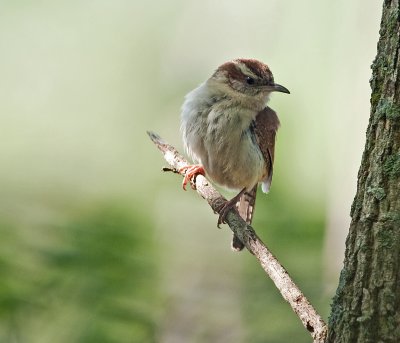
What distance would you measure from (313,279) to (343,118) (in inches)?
42.2

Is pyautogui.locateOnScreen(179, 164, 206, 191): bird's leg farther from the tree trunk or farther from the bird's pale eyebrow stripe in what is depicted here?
the tree trunk

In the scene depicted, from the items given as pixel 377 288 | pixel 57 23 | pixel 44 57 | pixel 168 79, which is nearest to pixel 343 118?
pixel 168 79

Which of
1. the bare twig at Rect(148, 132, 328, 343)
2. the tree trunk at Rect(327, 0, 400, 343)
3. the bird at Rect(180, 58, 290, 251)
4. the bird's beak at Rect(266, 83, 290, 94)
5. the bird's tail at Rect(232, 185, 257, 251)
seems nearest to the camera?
the tree trunk at Rect(327, 0, 400, 343)

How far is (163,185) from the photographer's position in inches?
228

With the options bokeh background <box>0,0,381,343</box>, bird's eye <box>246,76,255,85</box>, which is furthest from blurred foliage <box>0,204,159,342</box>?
bird's eye <box>246,76,255,85</box>

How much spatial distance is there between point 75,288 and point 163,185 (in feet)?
6.47

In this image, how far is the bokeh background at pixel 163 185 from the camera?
3965 mm

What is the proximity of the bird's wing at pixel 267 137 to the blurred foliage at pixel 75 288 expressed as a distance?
1.50 metres

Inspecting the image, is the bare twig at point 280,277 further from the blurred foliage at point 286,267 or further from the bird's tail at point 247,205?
the bird's tail at point 247,205

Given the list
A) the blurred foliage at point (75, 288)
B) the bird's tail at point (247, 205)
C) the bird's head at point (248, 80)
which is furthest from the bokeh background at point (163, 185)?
the bird's tail at point (247, 205)

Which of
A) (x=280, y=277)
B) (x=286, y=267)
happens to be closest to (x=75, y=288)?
(x=286, y=267)

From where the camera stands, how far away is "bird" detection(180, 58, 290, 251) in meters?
5.25

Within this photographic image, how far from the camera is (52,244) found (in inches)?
161

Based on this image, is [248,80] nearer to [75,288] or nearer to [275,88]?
[275,88]
